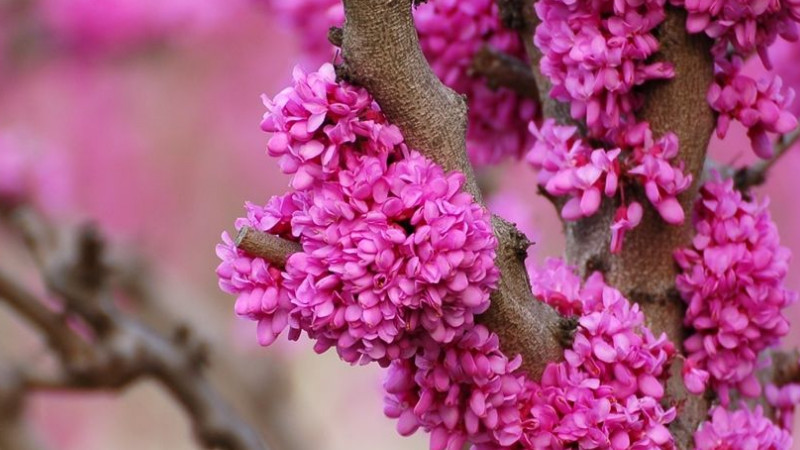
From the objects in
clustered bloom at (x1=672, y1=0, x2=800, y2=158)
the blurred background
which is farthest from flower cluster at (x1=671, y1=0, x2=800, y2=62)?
the blurred background

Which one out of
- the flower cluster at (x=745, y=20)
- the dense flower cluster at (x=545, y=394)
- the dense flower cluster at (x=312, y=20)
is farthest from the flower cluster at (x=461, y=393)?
the dense flower cluster at (x=312, y=20)

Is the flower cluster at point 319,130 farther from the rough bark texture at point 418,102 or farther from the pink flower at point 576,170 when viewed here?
the pink flower at point 576,170

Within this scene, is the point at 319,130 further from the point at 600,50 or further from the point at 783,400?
the point at 783,400

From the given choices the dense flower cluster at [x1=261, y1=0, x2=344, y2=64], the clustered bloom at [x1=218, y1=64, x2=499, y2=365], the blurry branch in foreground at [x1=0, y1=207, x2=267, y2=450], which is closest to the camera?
the clustered bloom at [x1=218, y1=64, x2=499, y2=365]

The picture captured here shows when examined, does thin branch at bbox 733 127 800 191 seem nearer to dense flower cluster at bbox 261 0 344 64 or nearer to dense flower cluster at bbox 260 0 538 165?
dense flower cluster at bbox 260 0 538 165

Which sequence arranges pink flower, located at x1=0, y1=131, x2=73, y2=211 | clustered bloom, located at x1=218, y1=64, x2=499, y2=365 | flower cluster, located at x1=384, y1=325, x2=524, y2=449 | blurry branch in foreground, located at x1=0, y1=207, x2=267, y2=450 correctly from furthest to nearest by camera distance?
pink flower, located at x1=0, y1=131, x2=73, y2=211 → blurry branch in foreground, located at x1=0, y1=207, x2=267, y2=450 → flower cluster, located at x1=384, y1=325, x2=524, y2=449 → clustered bloom, located at x1=218, y1=64, x2=499, y2=365

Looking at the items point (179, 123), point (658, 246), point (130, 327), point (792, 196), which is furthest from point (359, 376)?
point (658, 246)

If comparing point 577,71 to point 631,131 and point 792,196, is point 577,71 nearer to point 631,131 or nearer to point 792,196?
point 631,131
